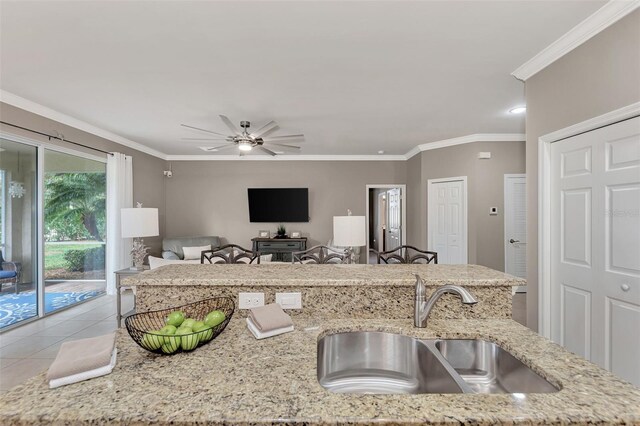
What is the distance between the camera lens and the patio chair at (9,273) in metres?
3.41

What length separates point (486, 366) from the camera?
1162mm

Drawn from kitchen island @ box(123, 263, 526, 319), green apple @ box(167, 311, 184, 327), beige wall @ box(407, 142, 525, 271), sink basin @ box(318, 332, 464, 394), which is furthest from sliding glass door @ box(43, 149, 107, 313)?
beige wall @ box(407, 142, 525, 271)

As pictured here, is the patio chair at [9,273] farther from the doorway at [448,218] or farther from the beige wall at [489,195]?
the beige wall at [489,195]

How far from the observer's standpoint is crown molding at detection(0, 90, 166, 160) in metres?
3.23

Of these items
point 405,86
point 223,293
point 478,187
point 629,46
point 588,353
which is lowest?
point 588,353

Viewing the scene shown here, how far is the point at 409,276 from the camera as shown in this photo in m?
1.44

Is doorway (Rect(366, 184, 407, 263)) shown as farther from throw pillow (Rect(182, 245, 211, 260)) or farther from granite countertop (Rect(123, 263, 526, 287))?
granite countertop (Rect(123, 263, 526, 287))

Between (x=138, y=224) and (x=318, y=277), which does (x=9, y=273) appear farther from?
(x=318, y=277)

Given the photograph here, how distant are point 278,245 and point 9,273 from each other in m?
3.84

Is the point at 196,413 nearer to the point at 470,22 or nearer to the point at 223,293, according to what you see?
the point at 223,293

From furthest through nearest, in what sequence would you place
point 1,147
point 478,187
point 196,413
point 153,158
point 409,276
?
point 153,158, point 478,187, point 1,147, point 409,276, point 196,413

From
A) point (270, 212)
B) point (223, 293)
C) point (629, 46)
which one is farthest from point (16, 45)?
point (270, 212)

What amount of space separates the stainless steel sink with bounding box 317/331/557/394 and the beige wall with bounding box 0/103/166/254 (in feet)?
13.9

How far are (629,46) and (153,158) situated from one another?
6.66m
